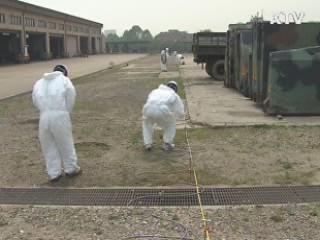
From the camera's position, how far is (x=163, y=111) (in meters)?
7.70

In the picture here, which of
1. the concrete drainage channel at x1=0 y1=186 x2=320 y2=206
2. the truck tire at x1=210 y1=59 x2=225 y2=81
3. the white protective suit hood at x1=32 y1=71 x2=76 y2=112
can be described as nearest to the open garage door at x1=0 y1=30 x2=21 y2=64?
the truck tire at x1=210 y1=59 x2=225 y2=81

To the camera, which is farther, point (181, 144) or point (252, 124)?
point (252, 124)

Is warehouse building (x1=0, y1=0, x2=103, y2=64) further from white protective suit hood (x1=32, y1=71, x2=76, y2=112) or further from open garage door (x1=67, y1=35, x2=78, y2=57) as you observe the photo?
white protective suit hood (x1=32, y1=71, x2=76, y2=112)

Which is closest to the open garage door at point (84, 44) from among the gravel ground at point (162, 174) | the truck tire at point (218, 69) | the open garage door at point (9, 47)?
the open garage door at point (9, 47)

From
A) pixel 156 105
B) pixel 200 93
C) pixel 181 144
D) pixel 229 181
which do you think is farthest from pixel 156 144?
pixel 200 93

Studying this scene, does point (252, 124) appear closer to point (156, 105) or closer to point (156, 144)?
point (156, 144)

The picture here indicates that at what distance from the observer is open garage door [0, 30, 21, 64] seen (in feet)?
184

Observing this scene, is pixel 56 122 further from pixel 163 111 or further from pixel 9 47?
pixel 9 47

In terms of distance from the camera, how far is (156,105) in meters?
7.70

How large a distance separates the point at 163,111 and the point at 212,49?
15164 millimetres

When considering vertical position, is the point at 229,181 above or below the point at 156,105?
below

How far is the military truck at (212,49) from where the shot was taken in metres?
22.3

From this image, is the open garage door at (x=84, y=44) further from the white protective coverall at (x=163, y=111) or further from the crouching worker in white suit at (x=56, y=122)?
the crouching worker in white suit at (x=56, y=122)

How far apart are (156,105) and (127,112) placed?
208 inches
